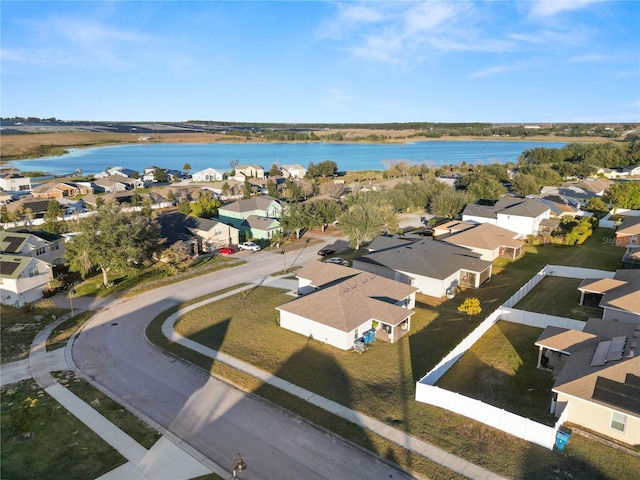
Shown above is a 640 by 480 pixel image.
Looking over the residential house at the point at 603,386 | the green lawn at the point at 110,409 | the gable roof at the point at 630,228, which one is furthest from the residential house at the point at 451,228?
the green lawn at the point at 110,409

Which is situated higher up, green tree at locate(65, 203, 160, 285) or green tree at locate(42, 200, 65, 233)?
green tree at locate(65, 203, 160, 285)

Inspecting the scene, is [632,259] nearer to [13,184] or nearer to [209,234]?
[209,234]

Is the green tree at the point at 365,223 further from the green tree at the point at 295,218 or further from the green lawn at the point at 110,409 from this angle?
the green lawn at the point at 110,409

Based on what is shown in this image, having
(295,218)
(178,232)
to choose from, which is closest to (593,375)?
Answer: (295,218)

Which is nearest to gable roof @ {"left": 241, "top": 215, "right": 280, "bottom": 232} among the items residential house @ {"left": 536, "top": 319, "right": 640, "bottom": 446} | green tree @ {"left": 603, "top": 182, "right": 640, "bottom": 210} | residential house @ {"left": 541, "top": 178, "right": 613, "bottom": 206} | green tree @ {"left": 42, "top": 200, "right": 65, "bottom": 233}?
green tree @ {"left": 42, "top": 200, "right": 65, "bottom": 233}

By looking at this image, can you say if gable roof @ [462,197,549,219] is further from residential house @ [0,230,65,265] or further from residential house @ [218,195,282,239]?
residential house @ [0,230,65,265]

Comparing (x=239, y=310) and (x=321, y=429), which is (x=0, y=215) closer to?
Answer: (x=239, y=310)
